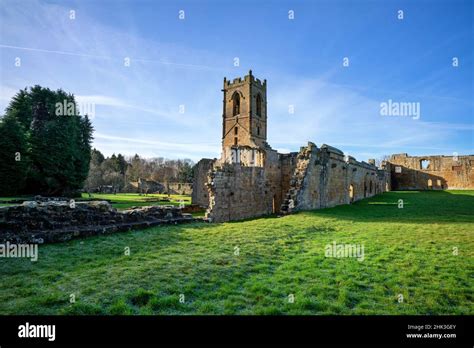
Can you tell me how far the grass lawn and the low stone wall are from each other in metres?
0.52

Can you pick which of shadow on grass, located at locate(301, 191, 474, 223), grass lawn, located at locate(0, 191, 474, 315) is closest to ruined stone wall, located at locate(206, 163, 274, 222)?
shadow on grass, located at locate(301, 191, 474, 223)

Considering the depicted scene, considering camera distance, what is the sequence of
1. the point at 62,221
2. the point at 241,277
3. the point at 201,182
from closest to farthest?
the point at 241,277 < the point at 62,221 < the point at 201,182

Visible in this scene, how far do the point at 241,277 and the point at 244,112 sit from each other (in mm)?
45852

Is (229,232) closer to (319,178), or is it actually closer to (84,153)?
(319,178)

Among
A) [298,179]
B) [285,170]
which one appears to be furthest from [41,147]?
[298,179]

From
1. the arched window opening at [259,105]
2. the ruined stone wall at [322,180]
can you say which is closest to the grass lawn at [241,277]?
the ruined stone wall at [322,180]

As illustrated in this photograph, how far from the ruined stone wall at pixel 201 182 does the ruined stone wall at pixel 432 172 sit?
1150 inches

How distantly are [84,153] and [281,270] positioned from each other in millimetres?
41483

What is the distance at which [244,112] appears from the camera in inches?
1924

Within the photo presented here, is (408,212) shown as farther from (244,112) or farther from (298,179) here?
(244,112)

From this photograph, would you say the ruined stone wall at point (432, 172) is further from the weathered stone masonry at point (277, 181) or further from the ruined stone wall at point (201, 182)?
the ruined stone wall at point (201, 182)
